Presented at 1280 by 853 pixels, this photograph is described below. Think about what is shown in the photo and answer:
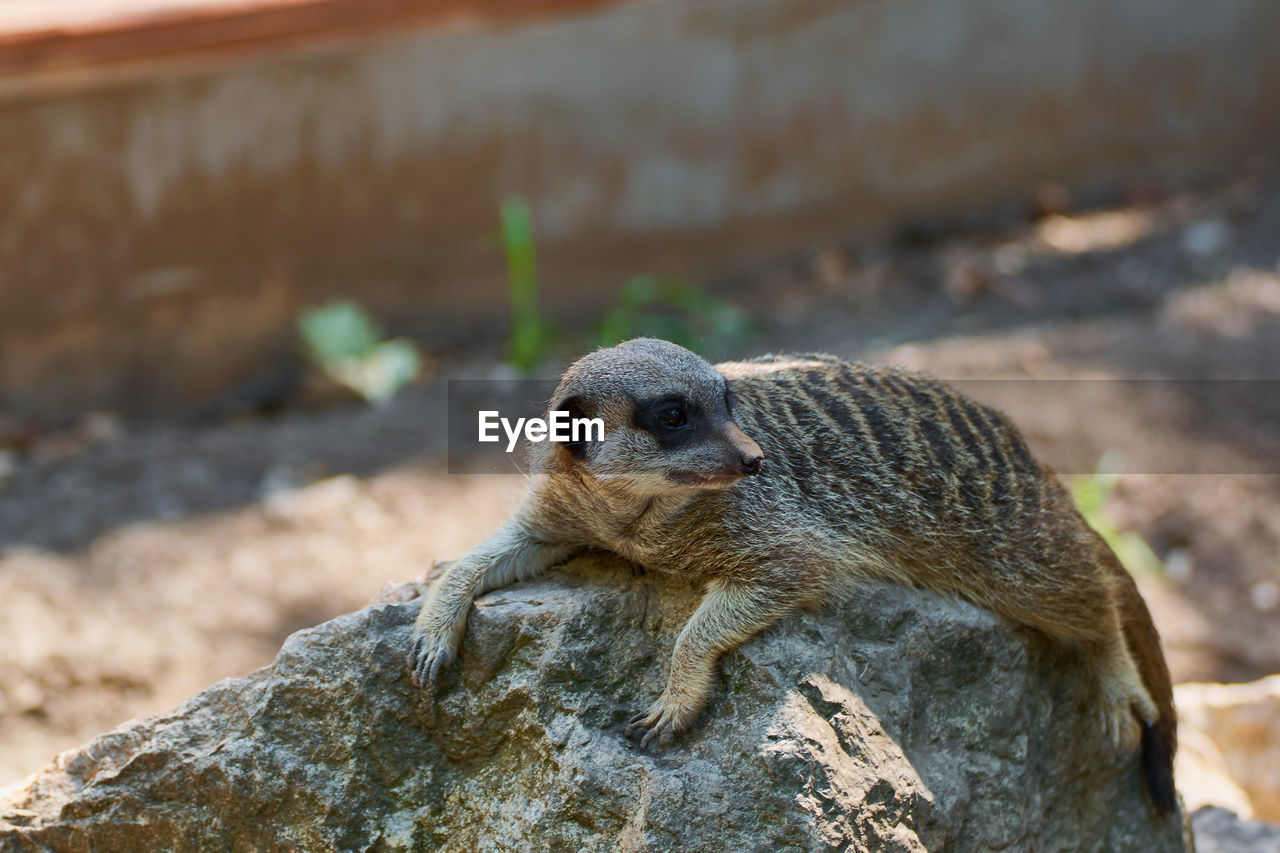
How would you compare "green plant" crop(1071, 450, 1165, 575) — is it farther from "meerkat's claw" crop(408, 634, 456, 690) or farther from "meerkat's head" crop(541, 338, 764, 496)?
"meerkat's claw" crop(408, 634, 456, 690)

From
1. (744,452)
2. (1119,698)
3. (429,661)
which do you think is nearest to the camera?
(744,452)

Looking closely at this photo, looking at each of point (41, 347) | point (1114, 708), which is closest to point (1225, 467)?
point (1114, 708)

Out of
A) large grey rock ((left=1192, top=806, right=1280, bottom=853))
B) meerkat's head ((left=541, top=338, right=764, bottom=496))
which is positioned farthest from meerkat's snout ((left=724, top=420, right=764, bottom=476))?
large grey rock ((left=1192, top=806, right=1280, bottom=853))

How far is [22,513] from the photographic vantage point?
14.7 feet

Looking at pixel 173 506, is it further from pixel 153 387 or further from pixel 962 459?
pixel 962 459

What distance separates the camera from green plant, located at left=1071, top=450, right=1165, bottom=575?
165 inches

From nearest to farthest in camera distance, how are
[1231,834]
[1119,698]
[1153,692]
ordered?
[1119,698]
[1153,692]
[1231,834]

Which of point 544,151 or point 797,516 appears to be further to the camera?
point 544,151

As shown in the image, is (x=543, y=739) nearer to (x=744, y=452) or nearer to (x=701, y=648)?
(x=701, y=648)

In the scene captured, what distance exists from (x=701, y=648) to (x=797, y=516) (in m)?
0.33

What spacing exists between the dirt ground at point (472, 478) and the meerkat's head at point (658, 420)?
6.79ft

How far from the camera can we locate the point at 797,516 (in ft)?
7.46

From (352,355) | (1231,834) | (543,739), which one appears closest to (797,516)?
(543,739)

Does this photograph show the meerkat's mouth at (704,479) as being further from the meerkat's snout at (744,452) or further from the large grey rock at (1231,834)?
the large grey rock at (1231,834)
